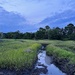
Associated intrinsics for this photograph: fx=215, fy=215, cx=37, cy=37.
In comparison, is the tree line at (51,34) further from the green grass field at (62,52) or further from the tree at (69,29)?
the green grass field at (62,52)

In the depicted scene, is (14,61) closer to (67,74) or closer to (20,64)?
(20,64)

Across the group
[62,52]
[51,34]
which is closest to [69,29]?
[51,34]

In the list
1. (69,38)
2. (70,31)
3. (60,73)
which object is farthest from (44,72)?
(70,31)

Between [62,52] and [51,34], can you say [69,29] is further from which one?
[62,52]

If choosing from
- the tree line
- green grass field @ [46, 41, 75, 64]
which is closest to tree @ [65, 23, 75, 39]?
the tree line

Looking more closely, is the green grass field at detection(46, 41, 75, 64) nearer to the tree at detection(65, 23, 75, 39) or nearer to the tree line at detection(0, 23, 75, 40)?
the tree line at detection(0, 23, 75, 40)

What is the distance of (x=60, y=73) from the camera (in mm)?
25375

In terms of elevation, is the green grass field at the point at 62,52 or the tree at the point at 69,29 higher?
the tree at the point at 69,29

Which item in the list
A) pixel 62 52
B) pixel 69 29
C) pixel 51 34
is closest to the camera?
pixel 62 52

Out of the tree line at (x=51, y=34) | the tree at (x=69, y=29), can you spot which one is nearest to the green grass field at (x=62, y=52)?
the tree line at (x=51, y=34)

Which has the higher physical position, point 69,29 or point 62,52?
point 69,29

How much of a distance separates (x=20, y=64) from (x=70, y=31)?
91580 mm

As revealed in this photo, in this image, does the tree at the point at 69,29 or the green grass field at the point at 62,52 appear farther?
the tree at the point at 69,29

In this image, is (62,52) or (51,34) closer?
(62,52)
